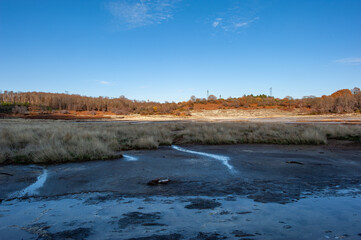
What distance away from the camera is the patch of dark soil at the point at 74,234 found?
10.5 ft

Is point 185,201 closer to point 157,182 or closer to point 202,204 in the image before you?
point 202,204

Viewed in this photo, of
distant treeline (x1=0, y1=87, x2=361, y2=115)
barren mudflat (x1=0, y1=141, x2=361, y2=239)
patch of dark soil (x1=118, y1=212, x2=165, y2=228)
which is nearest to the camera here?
barren mudflat (x1=0, y1=141, x2=361, y2=239)

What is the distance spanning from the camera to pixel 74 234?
327 cm

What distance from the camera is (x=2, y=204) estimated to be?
4719 mm

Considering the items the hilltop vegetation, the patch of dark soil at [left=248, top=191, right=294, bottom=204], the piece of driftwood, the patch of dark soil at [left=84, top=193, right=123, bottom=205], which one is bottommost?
the patch of dark soil at [left=84, top=193, right=123, bottom=205]

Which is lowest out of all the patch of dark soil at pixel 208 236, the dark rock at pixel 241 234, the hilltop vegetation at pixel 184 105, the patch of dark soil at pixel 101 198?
the patch of dark soil at pixel 101 198

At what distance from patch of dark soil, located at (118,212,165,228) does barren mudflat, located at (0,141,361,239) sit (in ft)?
0.04

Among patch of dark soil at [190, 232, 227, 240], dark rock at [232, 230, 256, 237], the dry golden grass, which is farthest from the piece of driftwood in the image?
the dry golden grass

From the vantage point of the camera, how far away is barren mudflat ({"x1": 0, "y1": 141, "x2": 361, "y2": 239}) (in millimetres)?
3328

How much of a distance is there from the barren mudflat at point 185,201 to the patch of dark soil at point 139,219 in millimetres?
14

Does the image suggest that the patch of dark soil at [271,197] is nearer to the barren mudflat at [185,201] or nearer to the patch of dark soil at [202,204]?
the barren mudflat at [185,201]

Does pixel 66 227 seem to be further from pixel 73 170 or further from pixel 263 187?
pixel 73 170

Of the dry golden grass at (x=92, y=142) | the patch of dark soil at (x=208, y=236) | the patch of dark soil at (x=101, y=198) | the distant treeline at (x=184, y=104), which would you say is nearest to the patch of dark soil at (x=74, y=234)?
the patch of dark soil at (x=101, y=198)

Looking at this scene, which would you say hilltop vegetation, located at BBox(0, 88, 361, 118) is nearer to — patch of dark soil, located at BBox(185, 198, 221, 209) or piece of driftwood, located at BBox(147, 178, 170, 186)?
piece of driftwood, located at BBox(147, 178, 170, 186)
